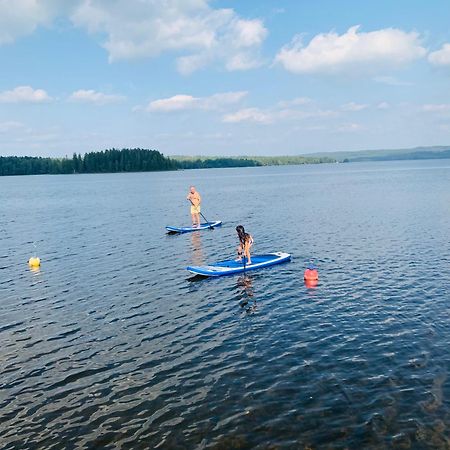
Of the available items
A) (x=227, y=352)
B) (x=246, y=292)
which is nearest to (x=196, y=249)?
(x=246, y=292)

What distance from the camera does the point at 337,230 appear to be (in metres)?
42.2

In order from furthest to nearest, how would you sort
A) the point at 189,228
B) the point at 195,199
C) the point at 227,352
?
the point at 195,199 < the point at 189,228 < the point at 227,352

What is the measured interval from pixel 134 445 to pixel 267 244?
87.0ft

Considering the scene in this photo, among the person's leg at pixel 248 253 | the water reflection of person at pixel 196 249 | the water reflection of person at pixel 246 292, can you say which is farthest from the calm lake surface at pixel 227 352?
the person's leg at pixel 248 253

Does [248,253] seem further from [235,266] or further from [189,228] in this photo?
[189,228]

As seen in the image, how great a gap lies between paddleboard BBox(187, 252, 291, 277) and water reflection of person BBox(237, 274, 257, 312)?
2.52ft

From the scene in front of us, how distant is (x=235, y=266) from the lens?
27.0 metres

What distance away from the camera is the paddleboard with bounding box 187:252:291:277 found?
25.5 metres

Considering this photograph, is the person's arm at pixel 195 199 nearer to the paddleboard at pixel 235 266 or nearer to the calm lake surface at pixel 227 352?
the calm lake surface at pixel 227 352

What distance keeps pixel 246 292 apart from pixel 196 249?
43.5ft

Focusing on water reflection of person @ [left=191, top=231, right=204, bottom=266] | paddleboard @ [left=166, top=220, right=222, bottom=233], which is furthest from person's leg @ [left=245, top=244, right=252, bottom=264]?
paddleboard @ [left=166, top=220, right=222, bottom=233]

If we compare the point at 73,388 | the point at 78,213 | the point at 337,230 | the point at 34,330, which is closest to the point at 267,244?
the point at 337,230

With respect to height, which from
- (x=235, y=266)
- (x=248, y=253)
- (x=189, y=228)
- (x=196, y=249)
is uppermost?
(x=248, y=253)

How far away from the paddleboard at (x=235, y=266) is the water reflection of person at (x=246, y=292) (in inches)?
30.3
